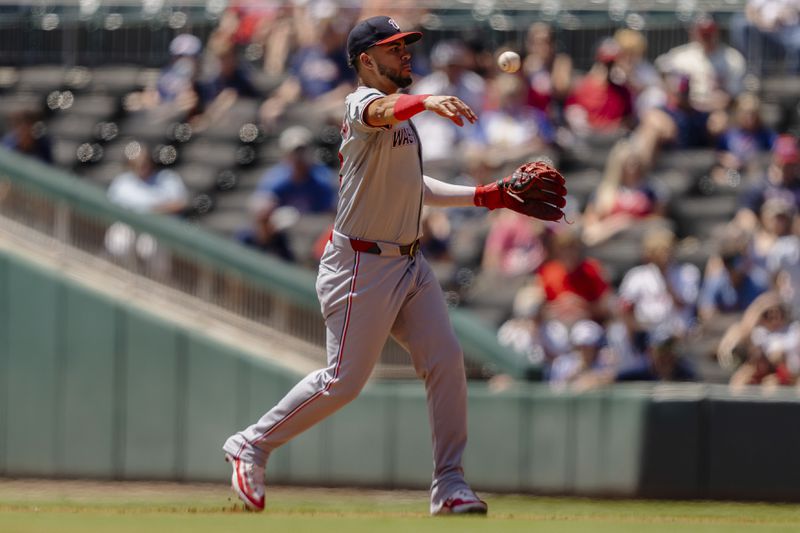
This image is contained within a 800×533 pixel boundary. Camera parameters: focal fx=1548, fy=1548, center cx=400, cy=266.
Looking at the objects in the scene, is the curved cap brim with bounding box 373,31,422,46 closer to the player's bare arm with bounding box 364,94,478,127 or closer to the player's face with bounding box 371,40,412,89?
the player's face with bounding box 371,40,412,89

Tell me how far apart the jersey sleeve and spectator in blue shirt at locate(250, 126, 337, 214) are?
4.90 metres

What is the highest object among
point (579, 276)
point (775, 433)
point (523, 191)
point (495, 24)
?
point (495, 24)

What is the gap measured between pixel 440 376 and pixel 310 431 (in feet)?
11.4

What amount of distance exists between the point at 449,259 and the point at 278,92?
2706 millimetres

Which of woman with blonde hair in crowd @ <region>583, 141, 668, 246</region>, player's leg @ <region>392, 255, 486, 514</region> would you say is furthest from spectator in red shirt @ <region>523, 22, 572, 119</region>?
player's leg @ <region>392, 255, 486, 514</region>

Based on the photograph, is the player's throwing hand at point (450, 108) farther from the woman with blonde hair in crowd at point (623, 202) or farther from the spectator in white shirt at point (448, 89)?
the spectator in white shirt at point (448, 89)

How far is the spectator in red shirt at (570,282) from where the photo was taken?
9.45 metres

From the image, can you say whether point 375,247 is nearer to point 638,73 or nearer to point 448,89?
point 448,89

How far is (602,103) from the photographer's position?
11.5 metres

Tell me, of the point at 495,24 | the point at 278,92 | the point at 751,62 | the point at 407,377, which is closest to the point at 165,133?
the point at 278,92

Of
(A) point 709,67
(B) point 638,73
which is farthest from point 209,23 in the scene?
(A) point 709,67

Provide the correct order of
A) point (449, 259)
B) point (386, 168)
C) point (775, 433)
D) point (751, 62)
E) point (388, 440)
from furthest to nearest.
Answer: point (751, 62) < point (449, 259) < point (388, 440) < point (775, 433) < point (386, 168)

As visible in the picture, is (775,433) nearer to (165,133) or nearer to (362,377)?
(362,377)

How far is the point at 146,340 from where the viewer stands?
975 centimetres
